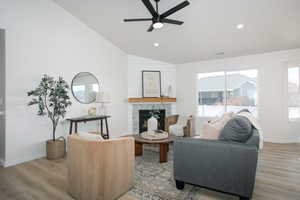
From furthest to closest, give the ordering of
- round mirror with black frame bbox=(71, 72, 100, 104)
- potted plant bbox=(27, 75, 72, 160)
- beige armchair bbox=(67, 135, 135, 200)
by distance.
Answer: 1. round mirror with black frame bbox=(71, 72, 100, 104)
2. potted plant bbox=(27, 75, 72, 160)
3. beige armchair bbox=(67, 135, 135, 200)

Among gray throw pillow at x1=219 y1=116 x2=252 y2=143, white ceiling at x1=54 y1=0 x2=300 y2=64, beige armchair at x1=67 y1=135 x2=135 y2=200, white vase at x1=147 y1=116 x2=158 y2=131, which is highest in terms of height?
white ceiling at x1=54 y1=0 x2=300 y2=64

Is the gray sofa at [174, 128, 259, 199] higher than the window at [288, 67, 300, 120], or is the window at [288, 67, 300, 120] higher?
the window at [288, 67, 300, 120]

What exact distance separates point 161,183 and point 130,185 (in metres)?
0.44

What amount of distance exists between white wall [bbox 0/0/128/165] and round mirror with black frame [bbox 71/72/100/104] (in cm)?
13

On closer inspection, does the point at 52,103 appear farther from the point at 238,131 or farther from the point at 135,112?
the point at 238,131

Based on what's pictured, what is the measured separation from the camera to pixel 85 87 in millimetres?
4191

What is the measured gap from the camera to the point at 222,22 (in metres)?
3.35

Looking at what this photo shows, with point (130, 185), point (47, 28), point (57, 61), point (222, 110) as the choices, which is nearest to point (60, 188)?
point (130, 185)

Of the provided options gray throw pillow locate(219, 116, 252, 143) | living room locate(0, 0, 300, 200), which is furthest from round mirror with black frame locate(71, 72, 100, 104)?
gray throw pillow locate(219, 116, 252, 143)

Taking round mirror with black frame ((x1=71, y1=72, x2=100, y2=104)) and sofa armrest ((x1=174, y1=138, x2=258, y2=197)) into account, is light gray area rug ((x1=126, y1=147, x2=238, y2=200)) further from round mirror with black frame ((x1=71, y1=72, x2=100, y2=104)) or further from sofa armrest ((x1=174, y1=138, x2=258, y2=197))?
round mirror with black frame ((x1=71, y1=72, x2=100, y2=104))

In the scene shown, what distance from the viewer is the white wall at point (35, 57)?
2.99 metres

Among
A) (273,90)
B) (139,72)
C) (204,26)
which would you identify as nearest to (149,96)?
(139,72)

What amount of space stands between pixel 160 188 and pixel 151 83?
384cm

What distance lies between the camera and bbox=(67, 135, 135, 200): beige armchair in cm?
184
